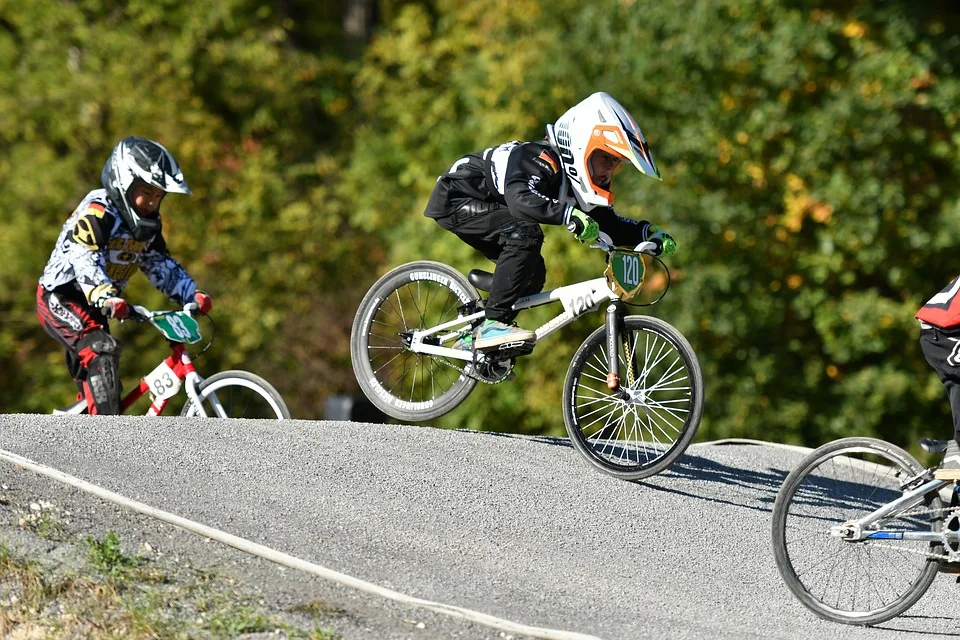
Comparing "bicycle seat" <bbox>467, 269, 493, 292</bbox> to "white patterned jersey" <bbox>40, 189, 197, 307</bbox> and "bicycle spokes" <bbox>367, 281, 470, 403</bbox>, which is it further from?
"white patterned jersey" <bbox>40, 189, 197, 307</bbox>

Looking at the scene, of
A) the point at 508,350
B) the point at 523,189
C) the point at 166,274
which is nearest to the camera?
the point at 523,189

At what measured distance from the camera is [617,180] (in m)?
20.7

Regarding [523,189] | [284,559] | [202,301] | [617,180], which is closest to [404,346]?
[202,301]

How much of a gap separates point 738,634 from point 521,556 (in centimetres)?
127

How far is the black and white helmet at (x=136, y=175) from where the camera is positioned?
9.05 metres

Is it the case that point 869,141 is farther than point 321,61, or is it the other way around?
point 321,61

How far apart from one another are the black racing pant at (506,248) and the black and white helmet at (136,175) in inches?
74.7

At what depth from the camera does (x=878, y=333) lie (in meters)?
20.2

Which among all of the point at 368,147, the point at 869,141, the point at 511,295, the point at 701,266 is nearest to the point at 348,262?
the point at 368,147

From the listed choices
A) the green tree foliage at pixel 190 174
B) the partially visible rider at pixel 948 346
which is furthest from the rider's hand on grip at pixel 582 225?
the green tree foliage at pixel 190 174

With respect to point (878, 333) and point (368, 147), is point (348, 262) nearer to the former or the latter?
point (368, 147)

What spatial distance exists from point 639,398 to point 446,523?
1.47m

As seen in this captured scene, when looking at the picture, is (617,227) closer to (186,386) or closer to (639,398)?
(639,398)

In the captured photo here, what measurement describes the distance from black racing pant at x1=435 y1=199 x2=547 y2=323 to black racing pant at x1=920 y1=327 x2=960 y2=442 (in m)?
2.68
